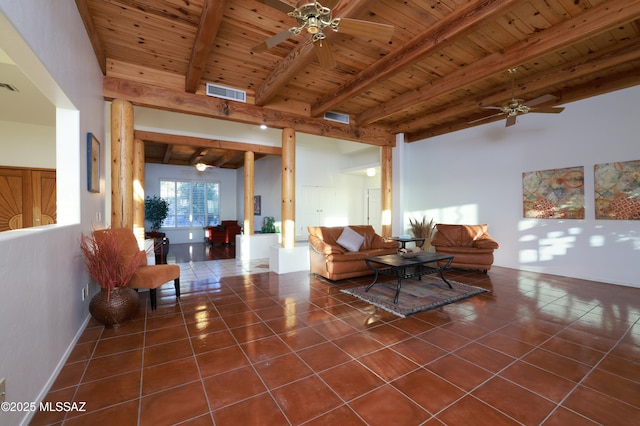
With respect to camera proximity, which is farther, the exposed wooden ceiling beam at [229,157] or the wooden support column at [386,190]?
the exposed wooden ceiling beam at [229,157]

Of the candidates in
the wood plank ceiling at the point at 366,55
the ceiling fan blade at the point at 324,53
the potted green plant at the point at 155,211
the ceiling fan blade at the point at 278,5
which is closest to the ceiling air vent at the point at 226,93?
the wood plank ceiling at the point at 366,55

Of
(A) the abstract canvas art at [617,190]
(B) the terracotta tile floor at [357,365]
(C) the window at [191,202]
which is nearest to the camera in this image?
(B) the terracotta tile floor at [357,365]

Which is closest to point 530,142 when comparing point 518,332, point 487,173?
point 487,173

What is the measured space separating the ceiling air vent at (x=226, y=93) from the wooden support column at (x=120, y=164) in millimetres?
1154

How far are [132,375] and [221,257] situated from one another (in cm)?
524

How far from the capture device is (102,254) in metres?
2.75

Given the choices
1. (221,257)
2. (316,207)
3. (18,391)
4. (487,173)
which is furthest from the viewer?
(316,207)

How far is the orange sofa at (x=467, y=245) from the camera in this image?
5090 mm

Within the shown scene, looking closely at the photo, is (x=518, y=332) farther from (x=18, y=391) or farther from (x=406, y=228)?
(x=406, y=228)

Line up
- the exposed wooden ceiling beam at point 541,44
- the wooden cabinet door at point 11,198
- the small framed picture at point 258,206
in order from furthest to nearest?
the small framed picture at point 258,206 < the wooden cabinet door at point 11,198 < the exposed wooden ceiling beam at point 541,44

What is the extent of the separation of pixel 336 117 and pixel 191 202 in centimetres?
724

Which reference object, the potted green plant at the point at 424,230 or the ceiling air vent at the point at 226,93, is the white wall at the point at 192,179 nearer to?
the ceiling air vent at the point at 226,93

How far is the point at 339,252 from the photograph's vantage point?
464cm

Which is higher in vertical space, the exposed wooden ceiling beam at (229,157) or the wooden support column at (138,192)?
the exposed wooden ceiling beam at (229,157)
